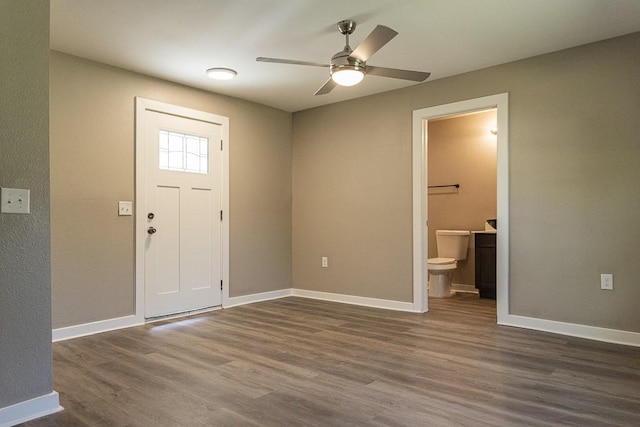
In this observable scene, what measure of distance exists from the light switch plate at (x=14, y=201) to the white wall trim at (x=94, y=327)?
5.79ft

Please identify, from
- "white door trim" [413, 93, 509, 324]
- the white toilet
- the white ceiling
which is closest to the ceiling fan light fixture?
the white ceiling

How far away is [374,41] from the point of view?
97.0 inches

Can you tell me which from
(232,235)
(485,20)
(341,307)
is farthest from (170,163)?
(485,20)

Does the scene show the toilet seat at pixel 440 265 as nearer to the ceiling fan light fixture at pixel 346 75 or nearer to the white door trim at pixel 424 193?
the white door trim at pixel 424 193

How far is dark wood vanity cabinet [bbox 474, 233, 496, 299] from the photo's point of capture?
5000 mm

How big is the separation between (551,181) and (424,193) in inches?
45.2

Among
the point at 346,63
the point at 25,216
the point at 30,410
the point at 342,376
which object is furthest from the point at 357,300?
the point at 25,216

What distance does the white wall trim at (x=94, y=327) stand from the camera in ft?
11.0

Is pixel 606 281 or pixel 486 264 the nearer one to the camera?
pixel 606 281

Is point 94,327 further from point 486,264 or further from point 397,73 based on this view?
point 486,264

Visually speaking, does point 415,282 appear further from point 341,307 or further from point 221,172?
point 221,172

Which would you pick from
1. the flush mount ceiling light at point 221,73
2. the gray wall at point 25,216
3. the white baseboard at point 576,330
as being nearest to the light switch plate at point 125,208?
the flush mount ceiling light at point 221,73

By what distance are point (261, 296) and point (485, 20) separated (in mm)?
3536

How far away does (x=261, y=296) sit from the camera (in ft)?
16.3
